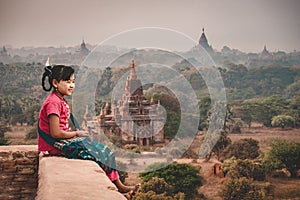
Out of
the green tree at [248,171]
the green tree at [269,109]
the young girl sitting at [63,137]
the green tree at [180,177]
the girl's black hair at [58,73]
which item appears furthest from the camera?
the green tree at [269,109]

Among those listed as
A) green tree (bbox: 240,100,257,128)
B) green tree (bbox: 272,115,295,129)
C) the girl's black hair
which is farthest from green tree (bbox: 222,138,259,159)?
the girl's black hair

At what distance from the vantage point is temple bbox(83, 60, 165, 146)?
21.4m

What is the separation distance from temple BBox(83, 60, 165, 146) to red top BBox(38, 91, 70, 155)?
18.2m

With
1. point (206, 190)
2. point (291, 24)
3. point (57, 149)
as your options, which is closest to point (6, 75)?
point (206, 190)

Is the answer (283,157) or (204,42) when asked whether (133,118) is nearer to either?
(283,157)

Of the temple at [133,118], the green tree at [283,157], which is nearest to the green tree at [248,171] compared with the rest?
the green tree at [283,157]

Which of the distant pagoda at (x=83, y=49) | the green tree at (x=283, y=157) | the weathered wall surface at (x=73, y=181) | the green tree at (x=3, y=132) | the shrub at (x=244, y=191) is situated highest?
the distant pagoda at (x=83, y=49)

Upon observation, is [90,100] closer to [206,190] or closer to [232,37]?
[206,190]

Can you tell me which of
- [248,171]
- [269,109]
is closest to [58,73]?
[248,171]

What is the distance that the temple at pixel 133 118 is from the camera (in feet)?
70.1

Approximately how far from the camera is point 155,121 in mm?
22594

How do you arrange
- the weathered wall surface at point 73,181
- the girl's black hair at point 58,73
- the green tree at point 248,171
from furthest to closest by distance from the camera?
the green tree at point 248,171 < the girl's black hair at point 58,73 < the weathered wall surface at point 73,181

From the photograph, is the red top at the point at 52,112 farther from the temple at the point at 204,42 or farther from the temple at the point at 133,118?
the temple at the point at 204,42

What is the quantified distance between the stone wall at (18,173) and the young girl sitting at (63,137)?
0.69 m
